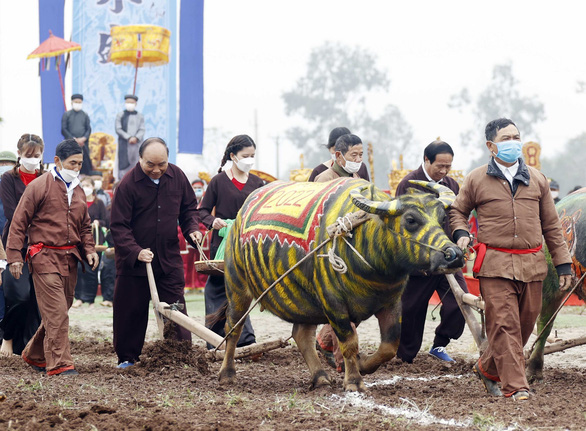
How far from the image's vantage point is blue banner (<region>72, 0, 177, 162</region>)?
23656 millimetres

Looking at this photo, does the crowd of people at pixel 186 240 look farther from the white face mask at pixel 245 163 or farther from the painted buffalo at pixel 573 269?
the painted buffalo at pixel 573 269

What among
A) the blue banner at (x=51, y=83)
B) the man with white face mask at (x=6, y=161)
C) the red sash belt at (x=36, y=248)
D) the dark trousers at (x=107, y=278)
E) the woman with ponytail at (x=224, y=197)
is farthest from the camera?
the blue banner at (x=51, y=83)

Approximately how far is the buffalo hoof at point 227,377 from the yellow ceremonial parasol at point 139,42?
15.4 m

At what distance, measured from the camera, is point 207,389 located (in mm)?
6371

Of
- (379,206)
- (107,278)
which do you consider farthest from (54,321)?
(107,278)

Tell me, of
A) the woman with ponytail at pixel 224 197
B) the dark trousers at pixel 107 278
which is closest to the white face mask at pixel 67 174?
the woman with ponytail at pixel 224 197

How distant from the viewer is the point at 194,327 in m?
6.77

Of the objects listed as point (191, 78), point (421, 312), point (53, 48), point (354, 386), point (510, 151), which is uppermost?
point (53, 48)

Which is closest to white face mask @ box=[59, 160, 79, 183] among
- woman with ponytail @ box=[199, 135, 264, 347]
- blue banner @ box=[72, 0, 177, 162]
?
woman with ponytail @ box=[199, 135, 264, 347]

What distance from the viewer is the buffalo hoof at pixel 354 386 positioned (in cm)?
595

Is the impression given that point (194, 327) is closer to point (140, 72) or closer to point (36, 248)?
point (36, 248)

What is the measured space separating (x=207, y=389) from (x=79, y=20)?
19348 mm

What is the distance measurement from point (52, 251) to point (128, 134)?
14.0 m

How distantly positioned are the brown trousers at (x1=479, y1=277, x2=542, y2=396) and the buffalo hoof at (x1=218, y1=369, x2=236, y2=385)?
2006 mm
